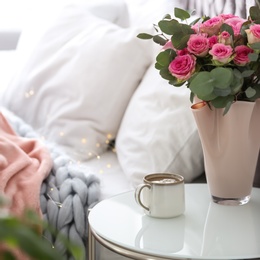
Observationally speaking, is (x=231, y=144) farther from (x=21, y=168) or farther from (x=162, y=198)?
(x=21, y=168)

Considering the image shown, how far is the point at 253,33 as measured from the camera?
1168 mm

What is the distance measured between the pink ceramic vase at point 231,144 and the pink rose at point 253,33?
123 mm

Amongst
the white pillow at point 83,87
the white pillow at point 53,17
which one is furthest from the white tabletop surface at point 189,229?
the white pillow at point 53,17

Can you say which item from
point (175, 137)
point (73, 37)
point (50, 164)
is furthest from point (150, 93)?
point (73, 37)

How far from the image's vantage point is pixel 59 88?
2090 mm

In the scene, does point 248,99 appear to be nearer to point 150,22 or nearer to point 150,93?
point 150,93

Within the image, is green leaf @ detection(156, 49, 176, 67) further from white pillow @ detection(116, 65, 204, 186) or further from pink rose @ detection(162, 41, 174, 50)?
white pillow @ detection(116, 65, 204, 186)

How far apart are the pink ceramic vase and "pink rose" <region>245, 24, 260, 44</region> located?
12cm

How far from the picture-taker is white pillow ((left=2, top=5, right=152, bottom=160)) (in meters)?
2.01

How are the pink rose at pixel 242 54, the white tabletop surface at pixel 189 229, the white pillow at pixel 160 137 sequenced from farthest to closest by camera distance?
the white pillow at pixel 160 137, the pink rose at pixel 242 54, the white tabletop surface at pixel 189 229

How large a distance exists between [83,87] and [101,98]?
71 mm

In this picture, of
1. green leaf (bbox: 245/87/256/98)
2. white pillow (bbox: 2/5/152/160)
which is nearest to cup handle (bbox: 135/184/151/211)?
green leaf (bbox: 245/87/256/98)

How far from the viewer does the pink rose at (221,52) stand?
45.7 inches

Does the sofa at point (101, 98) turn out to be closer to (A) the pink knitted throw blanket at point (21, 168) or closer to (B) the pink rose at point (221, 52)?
(A) the pink knitted throw blanket at point (21, 168)
